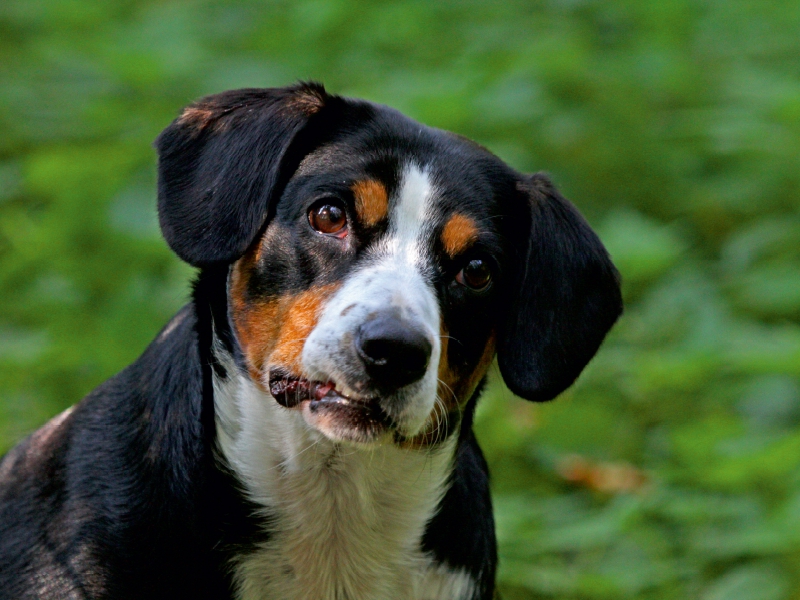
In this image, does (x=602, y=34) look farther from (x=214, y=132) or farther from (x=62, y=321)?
(x=214, y=132)

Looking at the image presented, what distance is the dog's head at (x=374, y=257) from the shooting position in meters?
3.09

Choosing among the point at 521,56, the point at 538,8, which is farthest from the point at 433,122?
the point at 538,8

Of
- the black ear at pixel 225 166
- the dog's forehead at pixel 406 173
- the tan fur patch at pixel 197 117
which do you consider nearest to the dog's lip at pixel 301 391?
the black ear at pixel 225 166

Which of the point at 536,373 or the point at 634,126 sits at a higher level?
the point at 536,373

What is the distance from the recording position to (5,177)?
6898 mm

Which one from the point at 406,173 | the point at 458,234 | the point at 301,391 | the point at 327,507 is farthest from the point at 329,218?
the point at 327,507

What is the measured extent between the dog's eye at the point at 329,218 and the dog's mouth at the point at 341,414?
412 millimetres

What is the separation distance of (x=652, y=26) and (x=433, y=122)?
2.95 meters

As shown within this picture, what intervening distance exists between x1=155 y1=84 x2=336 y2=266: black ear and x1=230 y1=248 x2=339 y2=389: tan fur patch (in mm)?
119

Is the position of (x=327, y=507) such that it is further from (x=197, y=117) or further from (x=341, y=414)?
(x=197, y=117)

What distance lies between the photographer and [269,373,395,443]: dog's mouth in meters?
3.11

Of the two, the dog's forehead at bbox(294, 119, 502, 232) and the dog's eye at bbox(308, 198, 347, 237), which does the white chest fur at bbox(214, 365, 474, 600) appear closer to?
the dog's eye at bbox(308, 198, 347, 237)

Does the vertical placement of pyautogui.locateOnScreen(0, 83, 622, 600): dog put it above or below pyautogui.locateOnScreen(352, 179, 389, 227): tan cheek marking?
below

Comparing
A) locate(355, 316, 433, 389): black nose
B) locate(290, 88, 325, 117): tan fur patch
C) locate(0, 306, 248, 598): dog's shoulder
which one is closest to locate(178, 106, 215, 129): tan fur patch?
locate(290, 88, 325, 117): tan fur patch
